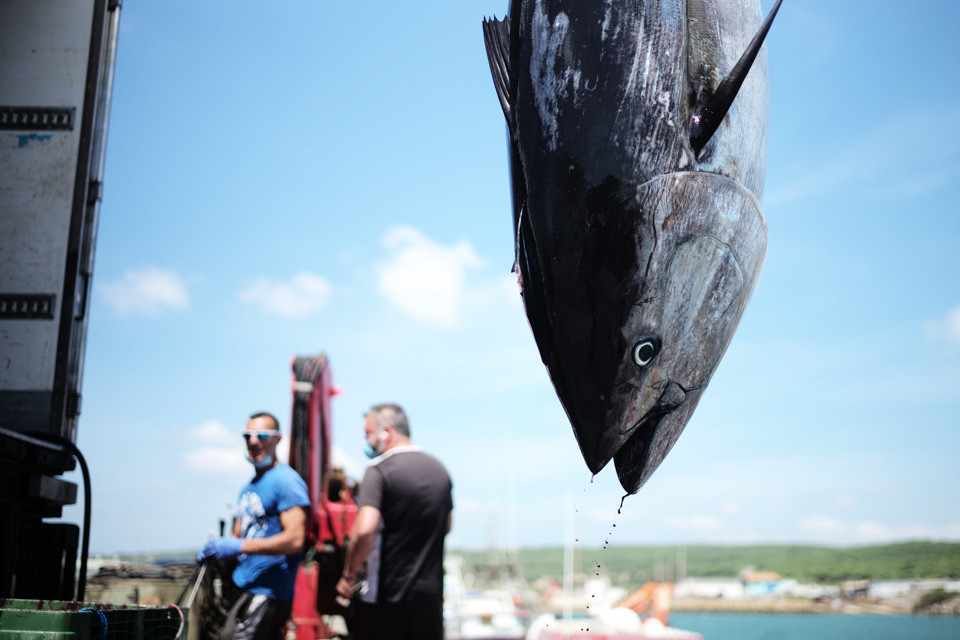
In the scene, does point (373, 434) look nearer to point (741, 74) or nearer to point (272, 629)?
point (272, 629)

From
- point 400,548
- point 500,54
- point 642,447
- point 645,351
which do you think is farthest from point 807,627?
point 500,54

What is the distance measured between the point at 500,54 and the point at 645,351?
0.74 m

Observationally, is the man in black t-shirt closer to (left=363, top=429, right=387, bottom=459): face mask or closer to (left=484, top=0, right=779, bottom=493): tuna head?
(left=363, top=429, right=387, bottom=459): face mask

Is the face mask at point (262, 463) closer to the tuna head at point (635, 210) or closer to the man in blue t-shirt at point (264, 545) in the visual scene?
the man in blue t-shirt at point (264, 545)

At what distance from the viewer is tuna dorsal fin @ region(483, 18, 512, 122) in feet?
5.45

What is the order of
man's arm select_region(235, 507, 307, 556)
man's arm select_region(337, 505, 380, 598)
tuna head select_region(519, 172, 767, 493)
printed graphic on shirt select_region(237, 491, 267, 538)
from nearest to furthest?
tuna head select_region(519, 172, 767, 493) → man's arm select_region(337, 505, 380, 598) → man's arm select_region(235, 507, 307, 556) → printed graphic on shirt select_region(237, 491, 267, 538)

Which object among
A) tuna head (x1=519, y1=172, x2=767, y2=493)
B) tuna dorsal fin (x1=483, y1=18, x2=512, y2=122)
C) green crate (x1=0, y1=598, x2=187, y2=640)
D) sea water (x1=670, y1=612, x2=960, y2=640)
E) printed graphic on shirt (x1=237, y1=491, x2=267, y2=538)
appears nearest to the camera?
tuna head (x1=519, y1=172, x2=767, y2=493)

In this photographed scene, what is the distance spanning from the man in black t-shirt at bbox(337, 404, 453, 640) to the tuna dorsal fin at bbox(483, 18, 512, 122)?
2370 mm

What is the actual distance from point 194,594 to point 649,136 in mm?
3744

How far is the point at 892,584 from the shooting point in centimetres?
8862

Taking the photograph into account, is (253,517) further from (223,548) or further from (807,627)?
(807,627)

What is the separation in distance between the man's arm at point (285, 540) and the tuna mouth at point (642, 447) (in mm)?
2602

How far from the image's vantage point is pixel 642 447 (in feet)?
4.97

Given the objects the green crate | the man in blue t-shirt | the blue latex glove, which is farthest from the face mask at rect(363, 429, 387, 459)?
the green crate
